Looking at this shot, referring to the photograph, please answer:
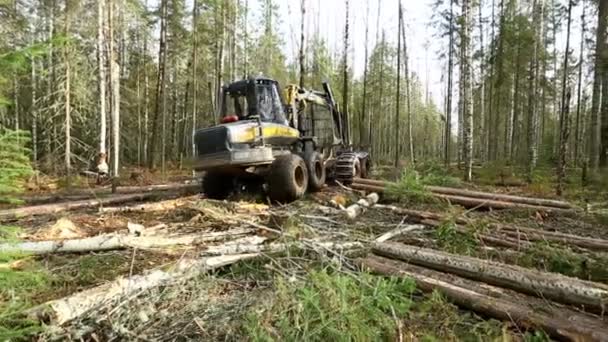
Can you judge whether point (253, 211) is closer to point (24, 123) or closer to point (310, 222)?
point (310, 222)

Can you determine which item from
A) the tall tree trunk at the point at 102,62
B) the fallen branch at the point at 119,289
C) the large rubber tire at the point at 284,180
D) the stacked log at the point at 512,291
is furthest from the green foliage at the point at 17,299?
the tall tree trunk at the point at 102,62

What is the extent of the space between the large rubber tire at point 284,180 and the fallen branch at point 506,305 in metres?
4.18

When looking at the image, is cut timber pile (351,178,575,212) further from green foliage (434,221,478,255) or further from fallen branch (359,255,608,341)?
fallen branch (359,255,608,341)

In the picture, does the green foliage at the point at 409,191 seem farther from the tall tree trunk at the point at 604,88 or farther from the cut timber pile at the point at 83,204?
the tall tree trunk at the point at 604,88

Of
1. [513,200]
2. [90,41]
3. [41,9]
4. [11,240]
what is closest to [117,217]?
[11,240]

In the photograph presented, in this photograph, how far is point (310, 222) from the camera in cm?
625

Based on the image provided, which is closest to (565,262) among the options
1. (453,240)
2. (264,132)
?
(453,240)

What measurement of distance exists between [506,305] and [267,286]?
2011mm

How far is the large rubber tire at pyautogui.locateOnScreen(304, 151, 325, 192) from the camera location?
379 inches

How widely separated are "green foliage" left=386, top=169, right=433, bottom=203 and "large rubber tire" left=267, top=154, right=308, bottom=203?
2.02 m

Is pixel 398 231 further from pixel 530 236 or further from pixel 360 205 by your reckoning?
pixel 360 205

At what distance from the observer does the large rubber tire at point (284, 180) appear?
27.3 ft

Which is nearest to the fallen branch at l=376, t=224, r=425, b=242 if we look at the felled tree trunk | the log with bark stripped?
the log with bark stripped

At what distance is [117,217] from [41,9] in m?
17.6
